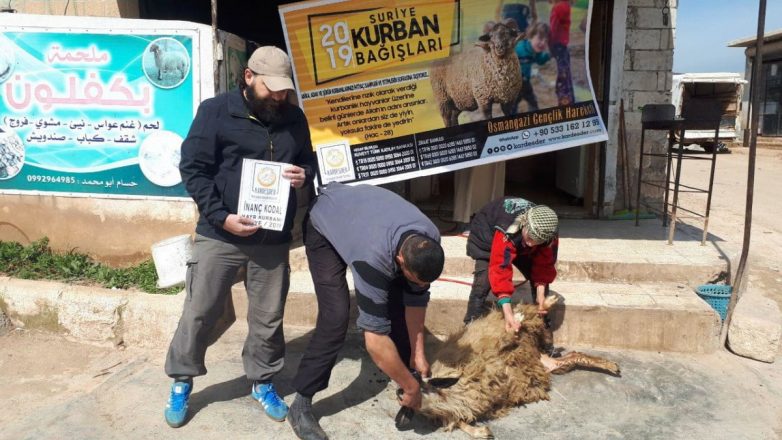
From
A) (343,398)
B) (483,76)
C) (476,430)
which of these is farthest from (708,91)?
(343,398)

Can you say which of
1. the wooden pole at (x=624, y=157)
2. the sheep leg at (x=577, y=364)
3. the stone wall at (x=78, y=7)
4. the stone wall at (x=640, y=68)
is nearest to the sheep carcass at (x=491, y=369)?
the sheep leg at (x=577, y=364)

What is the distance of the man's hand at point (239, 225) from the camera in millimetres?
2811

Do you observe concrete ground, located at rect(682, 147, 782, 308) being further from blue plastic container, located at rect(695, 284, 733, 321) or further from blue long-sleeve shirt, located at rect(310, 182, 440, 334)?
blue long-sleeve shirt, located at rect(310, 182, 440, 334)

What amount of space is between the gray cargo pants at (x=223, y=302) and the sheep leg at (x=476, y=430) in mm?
1093

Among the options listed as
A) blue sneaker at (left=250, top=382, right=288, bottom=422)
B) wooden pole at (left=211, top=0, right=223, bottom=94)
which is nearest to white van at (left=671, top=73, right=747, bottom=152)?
wooden pole at (left=211, top=0, right=223, bottom=94)

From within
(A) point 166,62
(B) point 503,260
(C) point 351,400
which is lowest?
(C) point 351,400

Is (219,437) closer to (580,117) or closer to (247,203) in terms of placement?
(247,203)

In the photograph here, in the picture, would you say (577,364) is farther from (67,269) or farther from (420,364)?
(67,269)

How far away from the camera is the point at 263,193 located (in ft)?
9.53

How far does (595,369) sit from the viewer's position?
3727 mm

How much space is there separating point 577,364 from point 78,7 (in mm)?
5570

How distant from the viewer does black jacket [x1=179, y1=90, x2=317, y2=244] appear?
2818 mm

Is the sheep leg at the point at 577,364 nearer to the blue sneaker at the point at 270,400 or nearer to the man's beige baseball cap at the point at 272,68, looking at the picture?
the blue sneaker at the point at 270,400

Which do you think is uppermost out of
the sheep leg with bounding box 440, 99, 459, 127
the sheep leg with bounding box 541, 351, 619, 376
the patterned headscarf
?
the sheep leg with bounding box 440, 99, 459, 127
